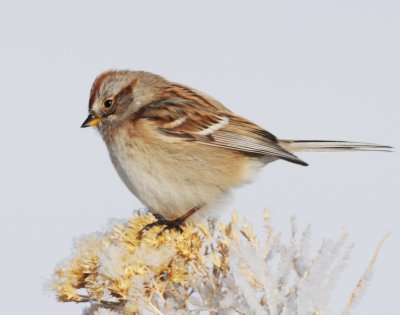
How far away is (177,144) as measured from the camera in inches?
205

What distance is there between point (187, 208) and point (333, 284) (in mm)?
2315

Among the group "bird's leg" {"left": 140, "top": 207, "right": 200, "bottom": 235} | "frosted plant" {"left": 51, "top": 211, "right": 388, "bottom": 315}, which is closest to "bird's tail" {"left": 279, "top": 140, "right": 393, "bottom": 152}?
"bird's leg" {"left": 140, "top": 207, "right": 200, "bottom": 235}

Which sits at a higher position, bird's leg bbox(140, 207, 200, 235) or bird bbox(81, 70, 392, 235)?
bird bbox(81, 70, 392, 235)

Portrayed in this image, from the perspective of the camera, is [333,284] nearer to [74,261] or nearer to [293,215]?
[293,215]

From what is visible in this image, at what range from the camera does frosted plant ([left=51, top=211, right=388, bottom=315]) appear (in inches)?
111

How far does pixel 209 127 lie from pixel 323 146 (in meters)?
0.95

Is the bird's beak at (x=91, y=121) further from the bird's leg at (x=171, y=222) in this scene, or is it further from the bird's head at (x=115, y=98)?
the bird's leg at (x=171, y=222)

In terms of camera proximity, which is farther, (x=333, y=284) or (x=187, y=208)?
(x=187, y=208)

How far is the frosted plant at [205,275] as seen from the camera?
2832 millimetres

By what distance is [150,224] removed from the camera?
4051mm

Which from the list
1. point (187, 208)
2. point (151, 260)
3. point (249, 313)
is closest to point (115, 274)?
point (151, 260)

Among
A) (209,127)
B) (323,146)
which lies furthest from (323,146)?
(209,127)

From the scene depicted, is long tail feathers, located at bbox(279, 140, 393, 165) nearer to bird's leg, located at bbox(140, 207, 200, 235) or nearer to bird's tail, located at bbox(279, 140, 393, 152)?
bird's tail, located at bbox(279, 140, 393, 152)

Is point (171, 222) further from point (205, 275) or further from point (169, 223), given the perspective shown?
point (205, 275)
